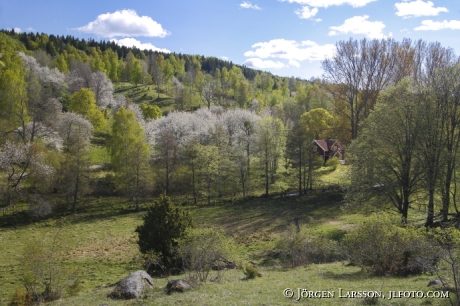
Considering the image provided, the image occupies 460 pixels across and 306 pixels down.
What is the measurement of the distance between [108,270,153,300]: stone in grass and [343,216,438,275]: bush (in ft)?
29.5

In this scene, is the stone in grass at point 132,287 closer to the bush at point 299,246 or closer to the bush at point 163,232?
the bush at point 163,232

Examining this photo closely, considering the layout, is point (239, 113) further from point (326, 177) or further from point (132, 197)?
point (132, 197)

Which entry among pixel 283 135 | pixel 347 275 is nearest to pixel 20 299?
pixel 347 275

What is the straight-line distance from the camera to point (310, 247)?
18.2 m

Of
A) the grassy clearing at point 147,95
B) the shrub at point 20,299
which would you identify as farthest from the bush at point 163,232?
the grassy clearing at point 147,95

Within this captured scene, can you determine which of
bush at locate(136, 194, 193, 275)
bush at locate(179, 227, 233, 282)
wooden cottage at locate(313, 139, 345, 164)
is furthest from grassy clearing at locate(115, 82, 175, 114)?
bush at locate(179, 227, 233, 282)

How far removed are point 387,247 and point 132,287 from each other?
10475 mm

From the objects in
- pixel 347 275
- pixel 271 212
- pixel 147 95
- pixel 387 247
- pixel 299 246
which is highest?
pixel 147 95

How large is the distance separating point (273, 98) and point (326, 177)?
2132 inches

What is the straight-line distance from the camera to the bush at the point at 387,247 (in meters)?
13.0

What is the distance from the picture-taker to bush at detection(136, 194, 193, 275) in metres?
17.5

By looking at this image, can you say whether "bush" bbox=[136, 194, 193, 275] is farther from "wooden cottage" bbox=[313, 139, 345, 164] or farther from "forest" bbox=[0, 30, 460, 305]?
"wooden cottage" bbox=[313, 139, 345, 164]

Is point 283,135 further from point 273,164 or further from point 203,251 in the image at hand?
point 203,251

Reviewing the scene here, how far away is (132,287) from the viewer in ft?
40.7
